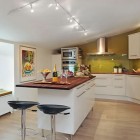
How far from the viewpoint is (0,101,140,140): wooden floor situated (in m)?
2.85

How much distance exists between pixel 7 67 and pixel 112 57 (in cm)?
402

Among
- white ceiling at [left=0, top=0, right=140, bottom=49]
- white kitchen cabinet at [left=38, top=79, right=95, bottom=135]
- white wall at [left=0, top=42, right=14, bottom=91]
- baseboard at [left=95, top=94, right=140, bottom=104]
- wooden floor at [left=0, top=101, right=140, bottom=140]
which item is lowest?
wooden floor at [left=0, top=101, right=140, bottom=140]

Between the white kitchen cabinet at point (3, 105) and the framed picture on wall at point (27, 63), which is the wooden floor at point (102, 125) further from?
the framed picture on wall at point (27, 63)

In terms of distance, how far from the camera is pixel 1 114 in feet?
12.6

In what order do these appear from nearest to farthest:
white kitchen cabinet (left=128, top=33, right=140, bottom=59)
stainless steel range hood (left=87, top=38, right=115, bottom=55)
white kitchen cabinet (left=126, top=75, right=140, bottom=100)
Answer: white kitchen cabinet (left=126, top=75, right=140, bottom=100), white kitchen cabinet (left=128, top=33, right=140, bottom=59), stainless steel range hood (left=87, top=38, right=115, bottom=55)

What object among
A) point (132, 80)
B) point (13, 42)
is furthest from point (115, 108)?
point (13, 42)

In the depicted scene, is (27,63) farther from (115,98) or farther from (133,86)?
(133,86)

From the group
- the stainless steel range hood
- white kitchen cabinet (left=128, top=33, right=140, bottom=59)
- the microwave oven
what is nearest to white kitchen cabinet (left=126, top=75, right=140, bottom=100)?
white kitchen cabinet (left=128, top=33, right=140, bottom=59)

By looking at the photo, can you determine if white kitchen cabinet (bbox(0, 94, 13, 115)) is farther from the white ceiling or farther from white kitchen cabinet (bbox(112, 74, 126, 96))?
white kitchen cabinet (bbox(112, 74, 126, 96))

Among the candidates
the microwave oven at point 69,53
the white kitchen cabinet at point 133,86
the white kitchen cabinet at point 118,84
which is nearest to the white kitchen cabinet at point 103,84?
the white kitchen cabinet at point 118,84

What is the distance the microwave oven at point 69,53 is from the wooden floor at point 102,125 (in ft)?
7.68

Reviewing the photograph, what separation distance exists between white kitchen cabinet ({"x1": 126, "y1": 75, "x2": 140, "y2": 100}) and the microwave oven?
205cm

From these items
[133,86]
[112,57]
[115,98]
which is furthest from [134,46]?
[115,98]

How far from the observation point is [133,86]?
5.25 metres
